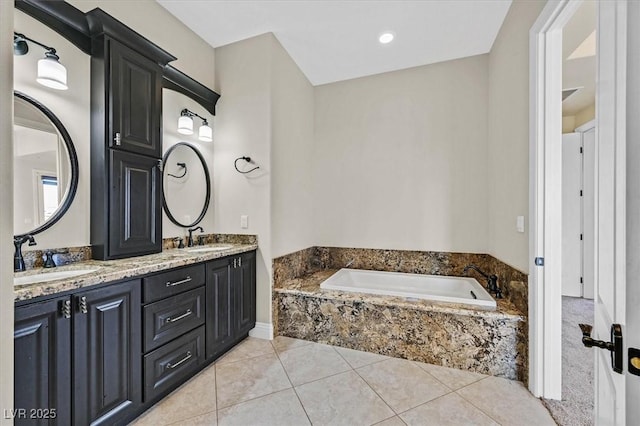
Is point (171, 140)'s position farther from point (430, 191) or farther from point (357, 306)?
point (430, 191)

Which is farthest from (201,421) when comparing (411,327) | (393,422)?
(411,327)

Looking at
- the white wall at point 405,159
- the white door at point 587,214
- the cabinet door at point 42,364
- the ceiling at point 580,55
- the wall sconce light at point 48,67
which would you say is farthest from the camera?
the white door at point 587,214

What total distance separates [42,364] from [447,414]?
211cm

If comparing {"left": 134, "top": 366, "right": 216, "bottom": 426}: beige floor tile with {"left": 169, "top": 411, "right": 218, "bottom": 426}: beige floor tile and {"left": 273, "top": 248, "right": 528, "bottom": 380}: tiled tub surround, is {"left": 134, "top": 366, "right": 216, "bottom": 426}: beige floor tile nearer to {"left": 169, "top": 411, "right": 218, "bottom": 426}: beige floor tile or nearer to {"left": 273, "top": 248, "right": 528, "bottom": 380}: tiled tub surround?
{"left": 169, "top": 411, "right": 218, "bottom": 426}: beige floor tile

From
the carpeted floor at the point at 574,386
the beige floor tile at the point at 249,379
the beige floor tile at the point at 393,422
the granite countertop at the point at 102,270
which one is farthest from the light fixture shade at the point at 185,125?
the carpeted floor at the point at 574,386

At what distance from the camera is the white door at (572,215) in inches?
145

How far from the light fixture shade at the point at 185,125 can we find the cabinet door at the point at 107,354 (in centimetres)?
148

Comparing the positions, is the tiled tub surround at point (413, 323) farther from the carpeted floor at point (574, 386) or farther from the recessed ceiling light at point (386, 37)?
the recessed ceiling light at point (386, 37)

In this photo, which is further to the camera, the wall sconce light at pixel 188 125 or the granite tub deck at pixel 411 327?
the wall sconce light at pixel 188 125

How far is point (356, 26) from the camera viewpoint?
2504 millimetres

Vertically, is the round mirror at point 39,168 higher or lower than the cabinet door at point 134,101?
lower

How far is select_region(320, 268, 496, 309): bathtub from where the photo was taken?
8.61ft

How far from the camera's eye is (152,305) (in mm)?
1642

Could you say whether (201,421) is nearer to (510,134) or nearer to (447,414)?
(447,414)
